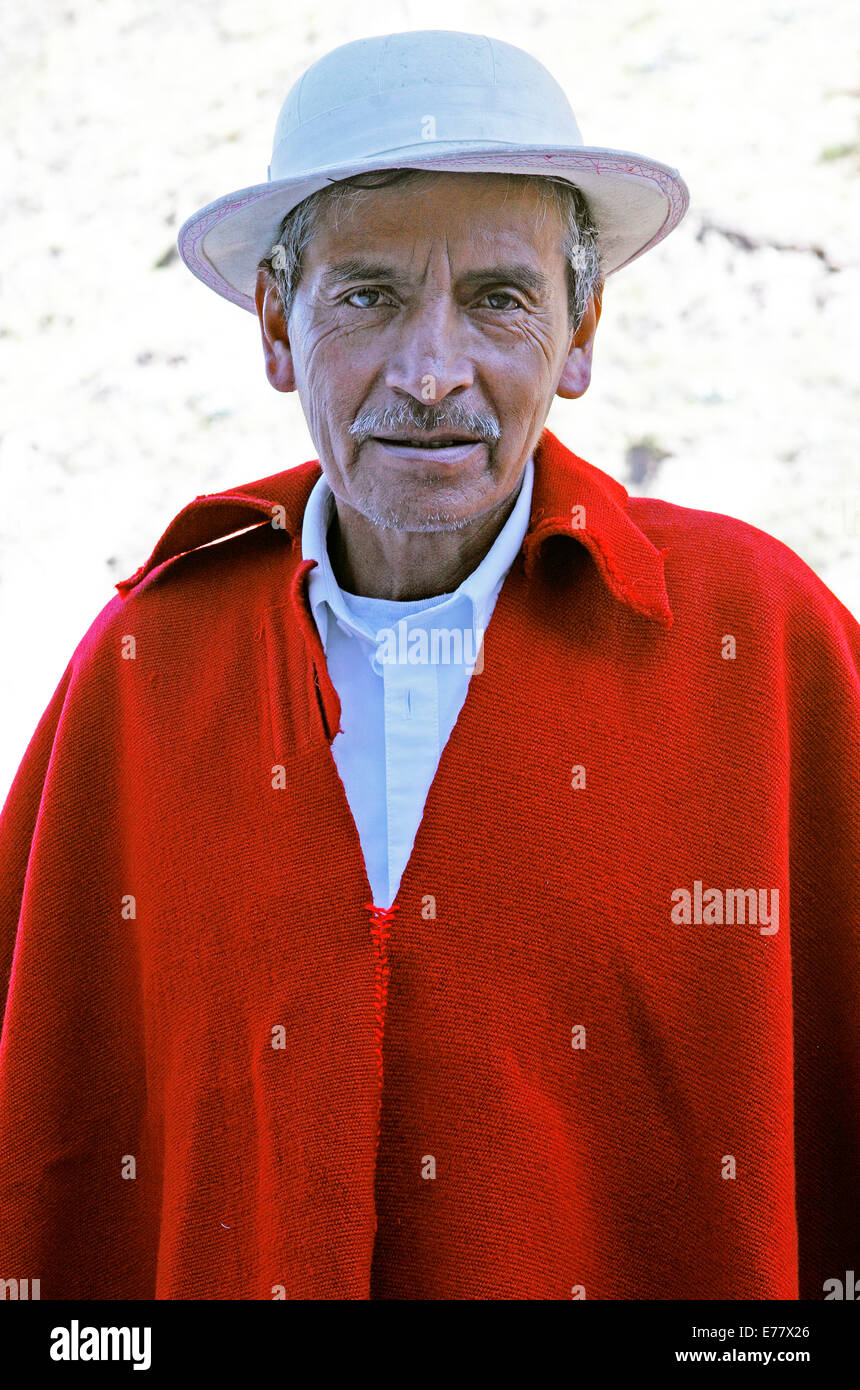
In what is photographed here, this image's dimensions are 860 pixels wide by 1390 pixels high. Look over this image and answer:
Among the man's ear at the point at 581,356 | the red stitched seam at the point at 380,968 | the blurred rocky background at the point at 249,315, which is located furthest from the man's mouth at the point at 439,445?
the blurred rocky background at the point at 249,315

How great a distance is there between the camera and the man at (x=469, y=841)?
4.92 feet

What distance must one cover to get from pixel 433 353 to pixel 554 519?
251 millimetres

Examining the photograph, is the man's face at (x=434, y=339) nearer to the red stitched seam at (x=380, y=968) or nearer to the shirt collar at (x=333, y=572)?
the shirt collar at (x=333, y=572)

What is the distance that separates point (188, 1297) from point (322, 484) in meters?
1.11

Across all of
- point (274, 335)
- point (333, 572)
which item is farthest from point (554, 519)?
point (274, 335)

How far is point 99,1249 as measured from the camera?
5.95 ft

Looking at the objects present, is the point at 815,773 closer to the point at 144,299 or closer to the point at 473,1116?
the point at 473,1116

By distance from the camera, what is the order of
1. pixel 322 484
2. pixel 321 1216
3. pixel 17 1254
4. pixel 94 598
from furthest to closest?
pixel 94 598
pixel 322 484
pixel 17 1254
pixel 321 1216

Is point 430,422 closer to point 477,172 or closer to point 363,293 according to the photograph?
point 363,293

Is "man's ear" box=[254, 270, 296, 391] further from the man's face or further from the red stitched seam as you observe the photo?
the red stitched seam

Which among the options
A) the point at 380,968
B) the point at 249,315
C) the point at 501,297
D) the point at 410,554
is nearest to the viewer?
the point at 380,968

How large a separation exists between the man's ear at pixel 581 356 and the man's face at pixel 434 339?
117mm

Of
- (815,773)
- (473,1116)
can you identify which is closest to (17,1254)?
(473,1116)

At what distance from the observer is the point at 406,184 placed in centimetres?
154
